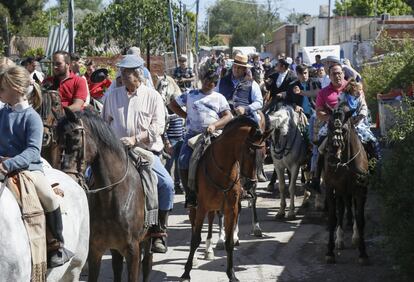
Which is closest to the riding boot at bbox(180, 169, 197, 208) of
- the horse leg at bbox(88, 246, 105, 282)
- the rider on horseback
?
the rider on horseback

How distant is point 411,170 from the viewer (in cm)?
883

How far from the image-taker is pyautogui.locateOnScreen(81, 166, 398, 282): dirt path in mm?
10398

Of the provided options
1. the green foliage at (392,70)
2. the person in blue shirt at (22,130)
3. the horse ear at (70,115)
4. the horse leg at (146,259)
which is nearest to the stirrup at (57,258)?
the person in blue shirt at (22,130)

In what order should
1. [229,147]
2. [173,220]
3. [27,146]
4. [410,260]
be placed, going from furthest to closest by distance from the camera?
1. [173,220]
2. [229,147]
3. [410,260]
4. [27,146]

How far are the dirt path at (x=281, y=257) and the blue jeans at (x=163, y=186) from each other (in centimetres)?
158

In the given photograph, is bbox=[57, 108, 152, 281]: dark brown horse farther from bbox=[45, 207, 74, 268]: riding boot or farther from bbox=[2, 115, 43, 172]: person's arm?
bbox=[2, 115, 43, 172]: person's arm

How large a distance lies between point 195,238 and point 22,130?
442 cm

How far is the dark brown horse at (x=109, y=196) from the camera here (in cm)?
779

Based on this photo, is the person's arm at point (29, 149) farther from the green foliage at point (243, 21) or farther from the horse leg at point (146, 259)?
the green foliage at point (243, 21)

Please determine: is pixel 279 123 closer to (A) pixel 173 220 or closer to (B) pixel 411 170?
(A) pixel 173 220

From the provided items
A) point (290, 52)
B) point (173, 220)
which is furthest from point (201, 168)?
point (290, 52)

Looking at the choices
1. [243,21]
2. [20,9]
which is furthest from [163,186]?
[243,21]

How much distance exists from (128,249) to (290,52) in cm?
7453

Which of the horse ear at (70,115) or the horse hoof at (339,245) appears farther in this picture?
the horse hoof at (339,245)
